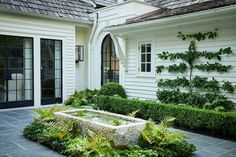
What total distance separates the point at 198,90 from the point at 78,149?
4.41 metres

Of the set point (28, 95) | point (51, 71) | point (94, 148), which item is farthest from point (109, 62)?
point (94, 148)

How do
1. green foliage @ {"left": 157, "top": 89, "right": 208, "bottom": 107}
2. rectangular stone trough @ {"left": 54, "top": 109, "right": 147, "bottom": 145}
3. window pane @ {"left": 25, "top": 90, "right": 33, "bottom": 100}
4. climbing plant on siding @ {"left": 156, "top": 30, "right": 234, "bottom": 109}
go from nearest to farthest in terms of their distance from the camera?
rectangular stone trough @ {"left": 54, "top": 109, "right": 147, "bottom": 145} < climbing plant on siding @ {"left": 156, "top": 30, "right": 234, "bottom": 109} < green foliage @ {"left": 157, "top": 89, "right": 208, "bottom": 107} < window pane @ {"left": 25, "top": 90, "right": 33, "bottom": 100}

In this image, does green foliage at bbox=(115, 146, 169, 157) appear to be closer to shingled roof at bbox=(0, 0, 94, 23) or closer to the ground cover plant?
the ground cover plant

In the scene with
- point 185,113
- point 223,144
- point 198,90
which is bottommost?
point 223,144

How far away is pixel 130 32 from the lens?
8.77 metres

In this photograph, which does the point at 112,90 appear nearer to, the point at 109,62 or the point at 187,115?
the point at 109,62

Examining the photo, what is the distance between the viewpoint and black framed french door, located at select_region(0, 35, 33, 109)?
908 cm

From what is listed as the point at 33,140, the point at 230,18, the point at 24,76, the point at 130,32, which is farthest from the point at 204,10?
the point at 24,76

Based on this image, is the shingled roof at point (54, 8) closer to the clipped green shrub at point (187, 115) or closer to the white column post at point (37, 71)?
the white column post at point (37, 71)

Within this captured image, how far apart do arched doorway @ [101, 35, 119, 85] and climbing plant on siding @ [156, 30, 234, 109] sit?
2.79 meters

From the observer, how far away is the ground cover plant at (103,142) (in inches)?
166

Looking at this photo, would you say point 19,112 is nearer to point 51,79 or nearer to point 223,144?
point 51,79

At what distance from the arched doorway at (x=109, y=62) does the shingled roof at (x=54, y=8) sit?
1.32m

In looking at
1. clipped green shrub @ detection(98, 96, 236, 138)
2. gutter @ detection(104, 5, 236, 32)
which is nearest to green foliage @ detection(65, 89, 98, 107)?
clipped green shrub @ detection(98, 96, 236, 138)
